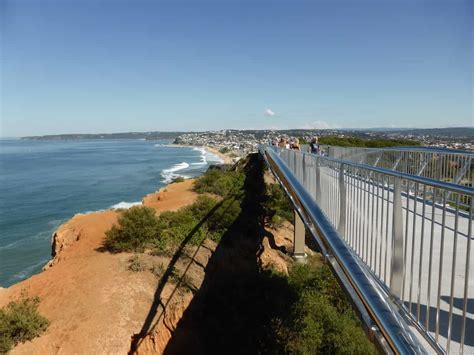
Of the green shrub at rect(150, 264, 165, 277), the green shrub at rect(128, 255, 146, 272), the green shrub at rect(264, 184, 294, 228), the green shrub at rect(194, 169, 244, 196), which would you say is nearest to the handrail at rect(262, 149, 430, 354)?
the green shrub at rect(150, 264, 165, 277)

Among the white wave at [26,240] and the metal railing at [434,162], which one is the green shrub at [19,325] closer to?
the metal railing at [434,162]

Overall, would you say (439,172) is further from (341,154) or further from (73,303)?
(73,303)

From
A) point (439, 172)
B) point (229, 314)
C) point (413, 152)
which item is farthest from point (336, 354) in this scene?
point (413, 152)

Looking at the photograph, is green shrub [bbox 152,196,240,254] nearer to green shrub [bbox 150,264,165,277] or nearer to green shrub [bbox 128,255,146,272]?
green shrub [bbox 128,255,146,272]

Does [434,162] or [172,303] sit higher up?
[434,162]

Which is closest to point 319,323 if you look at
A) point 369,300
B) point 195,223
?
point 369,300

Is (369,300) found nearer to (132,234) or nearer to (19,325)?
(19,325)
